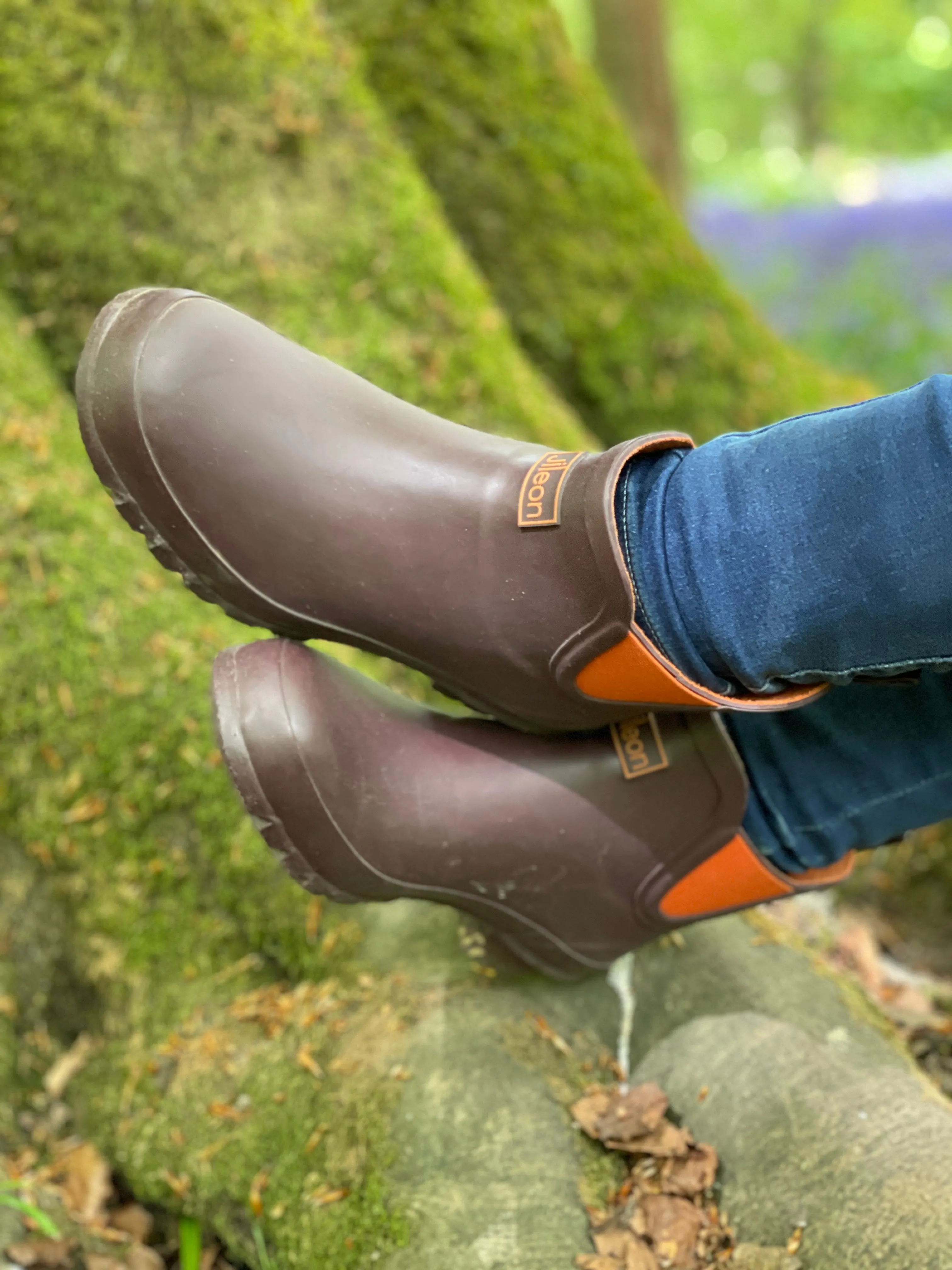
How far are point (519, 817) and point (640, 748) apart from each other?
19 centimetres

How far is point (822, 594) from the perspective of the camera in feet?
3.09

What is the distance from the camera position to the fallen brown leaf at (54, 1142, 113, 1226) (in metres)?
1.32

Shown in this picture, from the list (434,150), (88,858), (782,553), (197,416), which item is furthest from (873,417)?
(434,150)

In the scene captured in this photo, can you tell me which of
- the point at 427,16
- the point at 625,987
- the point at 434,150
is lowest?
the point at 625,987

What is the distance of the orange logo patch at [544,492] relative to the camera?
1.05 m

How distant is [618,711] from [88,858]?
2.96 feet

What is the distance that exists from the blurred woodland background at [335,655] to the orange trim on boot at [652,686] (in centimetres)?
55

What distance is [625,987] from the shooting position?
1401 millimetres

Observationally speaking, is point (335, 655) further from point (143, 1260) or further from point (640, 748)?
point (143, 1260)

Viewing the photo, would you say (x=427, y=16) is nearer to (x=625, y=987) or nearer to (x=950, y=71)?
(x=625, y=987)

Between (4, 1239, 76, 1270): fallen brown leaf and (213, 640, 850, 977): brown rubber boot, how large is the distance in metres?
0.62

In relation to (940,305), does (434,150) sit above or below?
above

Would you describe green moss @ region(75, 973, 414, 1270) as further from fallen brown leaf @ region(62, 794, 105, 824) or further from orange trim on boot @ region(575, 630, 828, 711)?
orange trim on boot @ region(575, 630, 828, 711)

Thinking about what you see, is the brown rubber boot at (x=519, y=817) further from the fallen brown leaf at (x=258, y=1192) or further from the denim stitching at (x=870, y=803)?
the fallen brown leaf at (x=258, y=1192)
